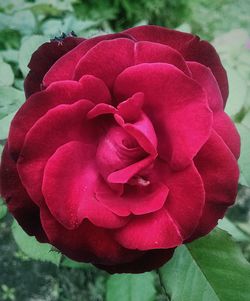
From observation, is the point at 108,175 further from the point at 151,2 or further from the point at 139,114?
the point at 151,2

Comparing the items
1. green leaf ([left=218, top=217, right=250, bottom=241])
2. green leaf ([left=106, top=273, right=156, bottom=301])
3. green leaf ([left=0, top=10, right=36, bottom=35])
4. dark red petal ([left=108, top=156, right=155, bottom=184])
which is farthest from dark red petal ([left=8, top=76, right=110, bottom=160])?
green leaf ([left=0, top=10, right=36, bottom=35])

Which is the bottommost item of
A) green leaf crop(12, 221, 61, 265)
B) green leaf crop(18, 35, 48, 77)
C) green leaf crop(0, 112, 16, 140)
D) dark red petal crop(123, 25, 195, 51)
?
green leaf crop(12, 221, 61, 265)

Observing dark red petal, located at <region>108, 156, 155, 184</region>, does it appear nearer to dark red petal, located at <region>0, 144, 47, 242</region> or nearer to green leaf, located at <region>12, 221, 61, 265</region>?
dark red petal, located at <region>0, 144, 47, 242</region>

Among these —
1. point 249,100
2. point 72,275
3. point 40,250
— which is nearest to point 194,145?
point 40,250

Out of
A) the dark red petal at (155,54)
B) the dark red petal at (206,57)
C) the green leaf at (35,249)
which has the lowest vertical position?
the green leaf at (35,249)

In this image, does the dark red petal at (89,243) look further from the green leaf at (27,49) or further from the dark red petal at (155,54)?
the green leaf at (27,49)

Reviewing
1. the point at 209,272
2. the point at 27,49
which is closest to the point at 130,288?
the point at 209,272

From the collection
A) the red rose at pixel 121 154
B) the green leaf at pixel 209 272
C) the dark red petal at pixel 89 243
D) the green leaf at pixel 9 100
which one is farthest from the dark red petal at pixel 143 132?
the green leaf at pixel 9 100
